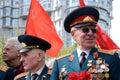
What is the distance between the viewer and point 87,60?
4312 millimetres

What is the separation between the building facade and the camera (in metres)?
53.1

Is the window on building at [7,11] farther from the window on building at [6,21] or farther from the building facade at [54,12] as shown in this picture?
the window on building at [6,21]

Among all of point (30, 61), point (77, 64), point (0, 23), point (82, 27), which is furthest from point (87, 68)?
point (0, 23)

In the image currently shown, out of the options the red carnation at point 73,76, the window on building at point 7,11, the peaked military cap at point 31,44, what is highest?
the peaked military cap at point 31,44

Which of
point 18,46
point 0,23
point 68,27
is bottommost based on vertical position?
point 0,23

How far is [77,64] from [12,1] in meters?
61.9

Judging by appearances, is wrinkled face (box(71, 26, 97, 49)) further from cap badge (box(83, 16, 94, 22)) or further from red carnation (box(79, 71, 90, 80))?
red carnation (box(79, 71, 90, 80))

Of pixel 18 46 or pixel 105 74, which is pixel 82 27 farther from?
pixel 18 46

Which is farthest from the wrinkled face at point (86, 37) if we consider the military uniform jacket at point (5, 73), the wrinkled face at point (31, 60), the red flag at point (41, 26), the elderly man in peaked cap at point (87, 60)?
the red flag at point (41, 26)

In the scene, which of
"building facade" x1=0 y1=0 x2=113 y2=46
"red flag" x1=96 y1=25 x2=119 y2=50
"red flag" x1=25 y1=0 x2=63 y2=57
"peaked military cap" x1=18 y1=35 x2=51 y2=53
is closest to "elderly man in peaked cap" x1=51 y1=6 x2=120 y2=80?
"peaked military cap" x1=18 y1=35 x2=51 y2=53

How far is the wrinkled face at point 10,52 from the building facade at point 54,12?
40764 millimetres

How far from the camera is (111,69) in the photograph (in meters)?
4.27

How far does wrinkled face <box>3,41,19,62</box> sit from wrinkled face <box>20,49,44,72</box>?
3.12 feet

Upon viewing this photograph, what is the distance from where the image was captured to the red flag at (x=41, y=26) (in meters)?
7.92
